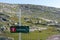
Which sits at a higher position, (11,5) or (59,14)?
(11,5)

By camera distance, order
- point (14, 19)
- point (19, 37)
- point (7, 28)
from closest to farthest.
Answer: point (19, 37), point (7, 28), point (14, 19)

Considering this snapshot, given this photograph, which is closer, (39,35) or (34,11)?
(39,35)

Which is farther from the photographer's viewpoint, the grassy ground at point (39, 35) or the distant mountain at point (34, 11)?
the distant mountain at point (34, 11)

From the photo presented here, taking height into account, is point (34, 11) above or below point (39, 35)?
above

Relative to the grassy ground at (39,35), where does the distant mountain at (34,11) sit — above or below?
above

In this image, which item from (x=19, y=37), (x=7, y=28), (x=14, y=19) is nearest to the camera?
(x=19, y=37)

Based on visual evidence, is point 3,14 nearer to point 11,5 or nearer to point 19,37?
point 11,5

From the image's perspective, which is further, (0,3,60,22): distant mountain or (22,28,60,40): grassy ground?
(0,3,60,22): distant mountain

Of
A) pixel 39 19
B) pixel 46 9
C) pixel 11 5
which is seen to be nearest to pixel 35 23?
pixel 39 19
